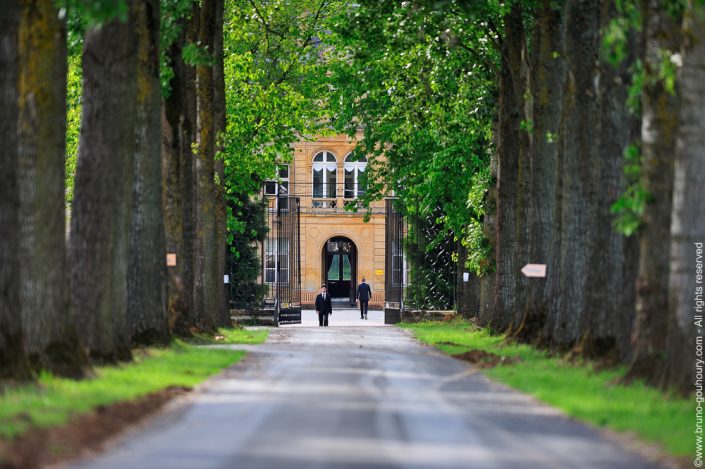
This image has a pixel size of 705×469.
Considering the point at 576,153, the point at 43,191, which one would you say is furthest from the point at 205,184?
the point at 43,191

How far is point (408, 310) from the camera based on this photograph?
5553 cm

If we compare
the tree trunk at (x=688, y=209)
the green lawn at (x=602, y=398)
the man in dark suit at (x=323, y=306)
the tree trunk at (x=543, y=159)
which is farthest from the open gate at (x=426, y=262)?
the tree trunk at (x=688, y=209)

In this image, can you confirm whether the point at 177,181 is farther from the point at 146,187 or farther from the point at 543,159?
the point at 543,159

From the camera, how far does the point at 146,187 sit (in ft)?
86.9

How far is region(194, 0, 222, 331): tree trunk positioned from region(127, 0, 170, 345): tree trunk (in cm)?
1011

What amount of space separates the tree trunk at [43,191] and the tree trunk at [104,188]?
96.6 inches

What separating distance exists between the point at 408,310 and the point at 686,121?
39029 mm

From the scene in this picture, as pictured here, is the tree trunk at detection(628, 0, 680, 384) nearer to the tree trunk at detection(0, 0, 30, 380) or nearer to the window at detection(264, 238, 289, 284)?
the tree trunk at detection(0, 0, 30, 380)

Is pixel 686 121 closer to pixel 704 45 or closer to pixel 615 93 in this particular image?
pixel 704 45

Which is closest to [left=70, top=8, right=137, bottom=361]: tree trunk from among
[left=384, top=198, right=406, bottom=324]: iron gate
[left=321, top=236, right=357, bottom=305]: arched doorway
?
[left=384, top=198, right=406, bottom=324]: iron gate

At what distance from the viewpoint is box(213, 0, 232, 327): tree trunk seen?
127ft

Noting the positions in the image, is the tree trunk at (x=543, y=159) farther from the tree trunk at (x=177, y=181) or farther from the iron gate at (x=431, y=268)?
the iron gate at (x=431, y=268)

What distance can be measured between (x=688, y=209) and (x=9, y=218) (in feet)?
24.8

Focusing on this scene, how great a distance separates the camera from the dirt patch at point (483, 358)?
2548 cm
